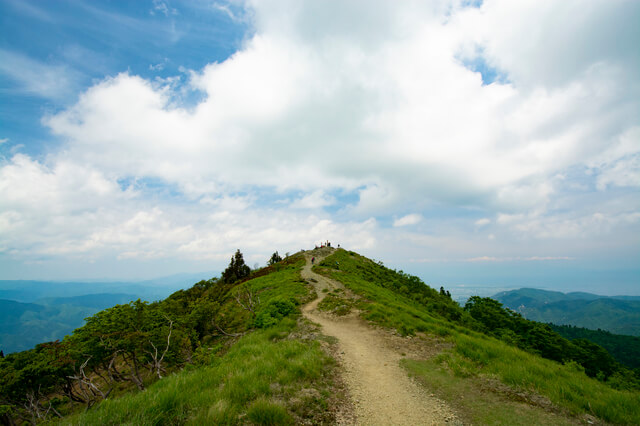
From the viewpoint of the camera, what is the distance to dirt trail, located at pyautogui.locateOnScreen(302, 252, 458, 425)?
6395mm

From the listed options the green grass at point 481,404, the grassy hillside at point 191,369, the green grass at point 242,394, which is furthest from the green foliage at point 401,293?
the green grass at point 242,394

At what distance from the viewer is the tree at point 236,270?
4644 centimetres

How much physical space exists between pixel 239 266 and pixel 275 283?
67.2 ft

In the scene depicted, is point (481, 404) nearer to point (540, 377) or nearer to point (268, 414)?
point (540, 377)

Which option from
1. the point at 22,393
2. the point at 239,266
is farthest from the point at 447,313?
the point at 239,266

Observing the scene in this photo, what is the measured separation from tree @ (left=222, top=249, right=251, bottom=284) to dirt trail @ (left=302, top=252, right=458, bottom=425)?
3655 centimetres

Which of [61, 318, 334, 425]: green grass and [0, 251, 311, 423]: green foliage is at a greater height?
[61, 318, 334, 425]: green grass

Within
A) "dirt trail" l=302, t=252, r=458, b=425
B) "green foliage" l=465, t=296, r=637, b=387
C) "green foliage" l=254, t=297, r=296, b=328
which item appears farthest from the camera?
"green foliage" l=465, t=296, r=637, b=387

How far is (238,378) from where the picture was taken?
6.97 meters

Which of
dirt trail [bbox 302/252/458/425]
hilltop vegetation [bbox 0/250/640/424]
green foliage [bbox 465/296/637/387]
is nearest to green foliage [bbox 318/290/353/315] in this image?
hilltop vegetation [bbox 0/250/640/424]

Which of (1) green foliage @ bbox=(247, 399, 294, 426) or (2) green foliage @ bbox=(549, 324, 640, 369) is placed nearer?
(1) green foliage @ bbox=(247, 399, 294, 426)

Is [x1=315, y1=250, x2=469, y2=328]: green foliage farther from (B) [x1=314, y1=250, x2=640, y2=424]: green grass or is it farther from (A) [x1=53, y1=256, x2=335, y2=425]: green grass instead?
(A) [x1=53, y1=256, x2=335, y2=425]: green grass

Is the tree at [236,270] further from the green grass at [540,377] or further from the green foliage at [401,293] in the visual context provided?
the green grass at [540,377]

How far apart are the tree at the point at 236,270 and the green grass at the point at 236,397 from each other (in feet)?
130
